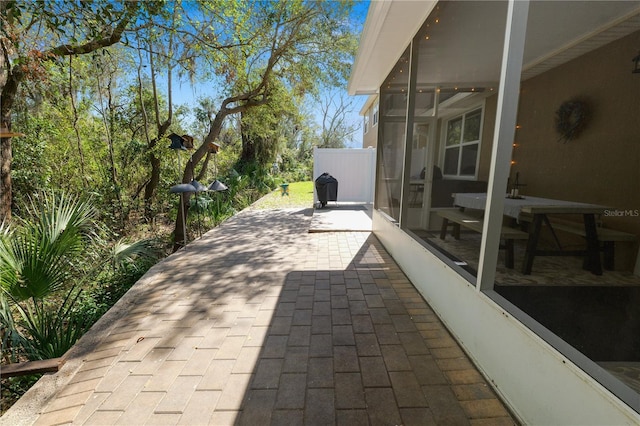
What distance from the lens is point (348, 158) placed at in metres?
8.91

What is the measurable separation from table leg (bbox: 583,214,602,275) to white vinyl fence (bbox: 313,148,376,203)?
20.4ft

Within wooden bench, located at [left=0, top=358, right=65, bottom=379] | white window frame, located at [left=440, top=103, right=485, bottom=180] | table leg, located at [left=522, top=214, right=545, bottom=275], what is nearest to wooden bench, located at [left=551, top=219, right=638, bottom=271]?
table leg, located at [left=522, top=214, right=545, bottom=275]

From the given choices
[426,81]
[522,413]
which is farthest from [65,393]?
[426,81]

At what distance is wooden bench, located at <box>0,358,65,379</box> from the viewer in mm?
1776

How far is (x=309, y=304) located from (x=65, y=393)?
181cm

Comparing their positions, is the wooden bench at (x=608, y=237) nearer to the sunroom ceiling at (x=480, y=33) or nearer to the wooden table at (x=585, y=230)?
the wooden table at (x=585, y=230)

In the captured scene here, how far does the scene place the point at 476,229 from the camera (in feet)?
10.6

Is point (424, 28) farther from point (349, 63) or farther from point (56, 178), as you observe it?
point (56, 178)

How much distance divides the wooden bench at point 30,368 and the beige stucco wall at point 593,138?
5.07 m

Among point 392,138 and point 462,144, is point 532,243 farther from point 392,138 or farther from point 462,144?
point 462,144

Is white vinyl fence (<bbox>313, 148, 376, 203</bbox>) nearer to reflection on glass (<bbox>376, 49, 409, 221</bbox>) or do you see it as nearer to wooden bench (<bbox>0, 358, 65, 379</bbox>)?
reflection on glass (<bbox>376, 49, 409, 221</bbox>)

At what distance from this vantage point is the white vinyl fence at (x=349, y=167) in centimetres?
→ 886

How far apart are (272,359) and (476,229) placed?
106 inches
